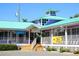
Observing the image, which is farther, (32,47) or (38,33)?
(38,33)

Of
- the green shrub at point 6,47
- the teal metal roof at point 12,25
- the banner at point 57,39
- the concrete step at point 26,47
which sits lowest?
the concrete step at point 26,47

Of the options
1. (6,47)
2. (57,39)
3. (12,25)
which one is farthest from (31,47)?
(12,25)

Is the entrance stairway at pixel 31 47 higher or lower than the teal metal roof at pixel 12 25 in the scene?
lower

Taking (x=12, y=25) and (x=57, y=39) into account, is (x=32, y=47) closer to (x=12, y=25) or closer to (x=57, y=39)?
(x=57, y=39)

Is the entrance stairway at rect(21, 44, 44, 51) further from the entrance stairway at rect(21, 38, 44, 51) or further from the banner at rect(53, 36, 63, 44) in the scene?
the banner at rect(53, 36, 63, 44)

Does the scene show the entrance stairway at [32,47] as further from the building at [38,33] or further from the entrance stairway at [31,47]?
the building at [38,33]

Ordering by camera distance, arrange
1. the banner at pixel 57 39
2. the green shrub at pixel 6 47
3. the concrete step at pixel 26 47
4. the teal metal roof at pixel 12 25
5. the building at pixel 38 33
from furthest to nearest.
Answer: the teal metal roof at pixel 12 25
the concrete step at pixel 26 47
the green shrub at pixel 6 47
the banner at pixel 57 39
the building at pixel 38 33

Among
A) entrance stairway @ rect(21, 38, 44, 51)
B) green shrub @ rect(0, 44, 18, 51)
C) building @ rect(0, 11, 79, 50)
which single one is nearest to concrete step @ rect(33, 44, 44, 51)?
entrance stairway @ rect(21, 38, 44, 51)

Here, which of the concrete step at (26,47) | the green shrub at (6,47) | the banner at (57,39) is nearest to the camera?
the banner at (57,39)

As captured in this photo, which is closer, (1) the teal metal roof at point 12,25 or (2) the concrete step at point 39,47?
(2) the concrete step at point 39,47

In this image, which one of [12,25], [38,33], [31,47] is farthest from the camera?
[38,33]

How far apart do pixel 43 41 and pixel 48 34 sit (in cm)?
106

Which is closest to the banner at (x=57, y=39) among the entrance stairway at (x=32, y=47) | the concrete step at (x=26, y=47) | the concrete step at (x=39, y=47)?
the entrance stairway at (x=32, y=47)

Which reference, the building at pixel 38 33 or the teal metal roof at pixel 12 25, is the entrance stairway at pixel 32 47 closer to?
the building at pixel 38 33
